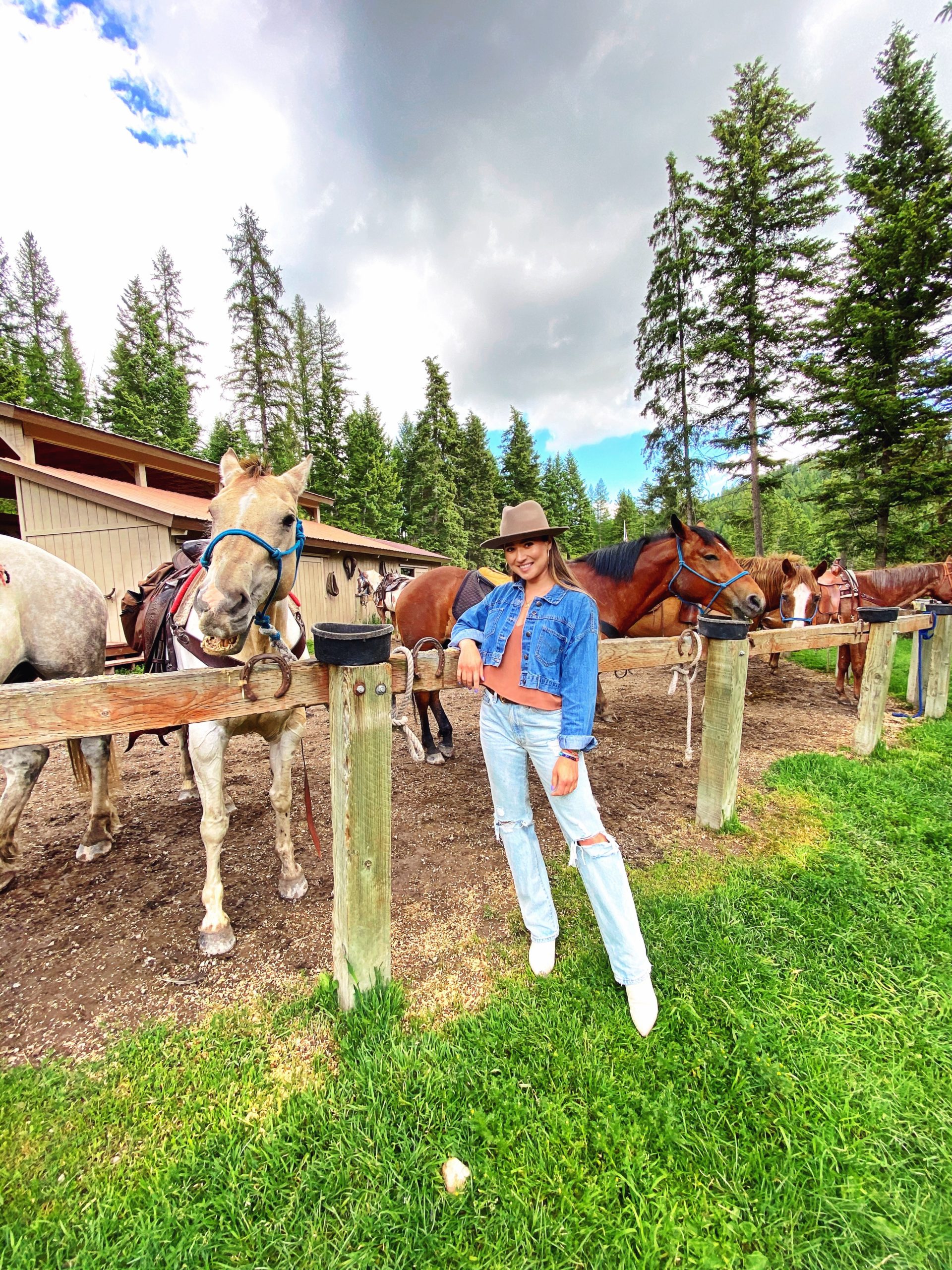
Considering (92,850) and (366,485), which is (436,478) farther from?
(92,850)

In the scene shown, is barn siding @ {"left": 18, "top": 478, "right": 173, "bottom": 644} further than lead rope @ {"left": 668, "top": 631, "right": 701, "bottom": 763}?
Yes

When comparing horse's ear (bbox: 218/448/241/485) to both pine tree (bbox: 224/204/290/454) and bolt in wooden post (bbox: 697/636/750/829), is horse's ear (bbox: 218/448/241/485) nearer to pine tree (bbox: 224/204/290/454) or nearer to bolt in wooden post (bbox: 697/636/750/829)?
bolt in wooden post (bbox: 697/636/750/829)

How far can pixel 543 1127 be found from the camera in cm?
145

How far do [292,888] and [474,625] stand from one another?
1.91 meters

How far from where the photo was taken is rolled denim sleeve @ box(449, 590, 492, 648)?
2.09m

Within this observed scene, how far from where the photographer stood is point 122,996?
80.4 inches

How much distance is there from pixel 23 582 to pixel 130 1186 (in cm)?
308

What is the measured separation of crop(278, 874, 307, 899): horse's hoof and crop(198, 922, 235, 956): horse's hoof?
39cm

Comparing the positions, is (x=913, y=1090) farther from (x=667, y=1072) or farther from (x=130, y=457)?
(x=130, y=457)

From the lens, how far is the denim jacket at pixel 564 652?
5.82 ft

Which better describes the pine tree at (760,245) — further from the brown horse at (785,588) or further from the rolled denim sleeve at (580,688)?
the rolled denim sleeve at (580,688)

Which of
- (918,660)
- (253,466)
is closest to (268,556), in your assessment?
(253,466)

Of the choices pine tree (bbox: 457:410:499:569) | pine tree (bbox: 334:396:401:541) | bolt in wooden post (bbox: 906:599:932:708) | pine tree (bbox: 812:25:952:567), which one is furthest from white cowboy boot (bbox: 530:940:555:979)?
pine tree (bbox: 457:410:499:569)

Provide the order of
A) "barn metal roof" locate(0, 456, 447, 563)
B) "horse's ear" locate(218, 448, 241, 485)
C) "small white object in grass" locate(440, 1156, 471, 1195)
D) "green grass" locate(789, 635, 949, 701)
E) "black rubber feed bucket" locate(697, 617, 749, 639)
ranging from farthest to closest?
"barn metal roof" locate(0, 456, 447, 563) → "green grass" locate(789, 635, 949, 701) → "black rubber feed bucket" locate(697, 617, 749, 639) → "horse's ear" locate(218, 448, 241, 485) → "small white object in grass" locate(440, 1156, 471, 1195)
